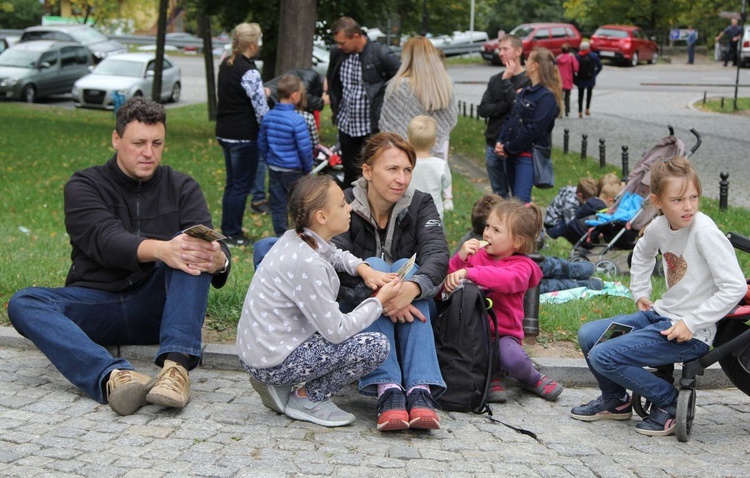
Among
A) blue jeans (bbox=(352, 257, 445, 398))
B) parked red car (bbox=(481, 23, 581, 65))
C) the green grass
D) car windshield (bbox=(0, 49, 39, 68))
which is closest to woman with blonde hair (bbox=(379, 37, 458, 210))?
blue jeans (bbox=(352, 257, 445, 398))

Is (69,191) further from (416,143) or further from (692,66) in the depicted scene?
(692,66)

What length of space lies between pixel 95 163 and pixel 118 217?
1112cm

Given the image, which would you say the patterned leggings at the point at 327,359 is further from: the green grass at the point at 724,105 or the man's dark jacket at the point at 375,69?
the green grass at the point at 724,105

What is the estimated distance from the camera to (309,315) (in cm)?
508

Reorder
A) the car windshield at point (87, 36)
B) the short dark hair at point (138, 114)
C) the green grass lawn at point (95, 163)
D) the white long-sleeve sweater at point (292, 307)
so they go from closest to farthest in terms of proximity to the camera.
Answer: the white long-sleeve sweater at point (292, 307)
the short dark hair at point (138, 114)
the green grass lawn at point (95, 163)
the car windshield at point (87, 36)

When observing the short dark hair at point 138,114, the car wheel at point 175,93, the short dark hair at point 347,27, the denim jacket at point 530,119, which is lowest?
the car wheel at point 175,93

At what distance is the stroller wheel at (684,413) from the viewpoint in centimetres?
528

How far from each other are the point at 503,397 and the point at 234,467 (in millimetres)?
1814

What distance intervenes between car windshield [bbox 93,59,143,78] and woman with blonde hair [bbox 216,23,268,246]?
21.1m

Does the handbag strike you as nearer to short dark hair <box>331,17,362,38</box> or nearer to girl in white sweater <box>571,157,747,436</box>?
short dark hair <box>331,17,362,38</box>

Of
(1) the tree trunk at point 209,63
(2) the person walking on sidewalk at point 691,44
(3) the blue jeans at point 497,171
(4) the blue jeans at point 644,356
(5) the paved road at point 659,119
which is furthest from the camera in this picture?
(2) the person walking on sidewalk at point 691,44

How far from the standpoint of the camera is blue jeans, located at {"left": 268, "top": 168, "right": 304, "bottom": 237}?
10.3 m

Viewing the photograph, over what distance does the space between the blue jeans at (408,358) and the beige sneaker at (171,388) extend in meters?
0.90

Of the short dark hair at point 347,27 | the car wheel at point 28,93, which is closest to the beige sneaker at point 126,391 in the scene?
the short dark hair at point 347,27
